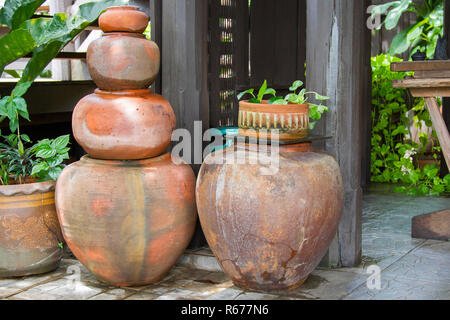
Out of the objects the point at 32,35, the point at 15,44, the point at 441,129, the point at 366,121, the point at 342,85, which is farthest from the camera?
the point at 366,121

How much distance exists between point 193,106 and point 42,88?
265 centimetres

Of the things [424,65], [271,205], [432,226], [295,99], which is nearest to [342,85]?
[295,99]

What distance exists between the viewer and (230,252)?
2.86 meters

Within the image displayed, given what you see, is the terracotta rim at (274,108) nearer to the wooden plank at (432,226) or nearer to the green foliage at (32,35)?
the green foliage at (32,35)

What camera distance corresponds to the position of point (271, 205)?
268 cm

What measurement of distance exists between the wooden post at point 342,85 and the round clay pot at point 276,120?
401 millimetres

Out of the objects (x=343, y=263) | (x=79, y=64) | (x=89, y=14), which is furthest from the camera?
(x=79, y=64)

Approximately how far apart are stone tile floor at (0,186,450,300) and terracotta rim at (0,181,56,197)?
48cm

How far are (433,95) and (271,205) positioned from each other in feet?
6.09

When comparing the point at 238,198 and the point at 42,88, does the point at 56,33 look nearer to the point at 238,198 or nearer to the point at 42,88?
the point at 238,198

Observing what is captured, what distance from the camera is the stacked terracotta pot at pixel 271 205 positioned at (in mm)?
2695

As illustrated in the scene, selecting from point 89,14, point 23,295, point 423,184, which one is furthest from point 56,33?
point 423,184

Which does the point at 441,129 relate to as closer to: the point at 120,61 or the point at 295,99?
the point at 295,99

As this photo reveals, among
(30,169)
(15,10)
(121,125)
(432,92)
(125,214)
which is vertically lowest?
(125,214)
